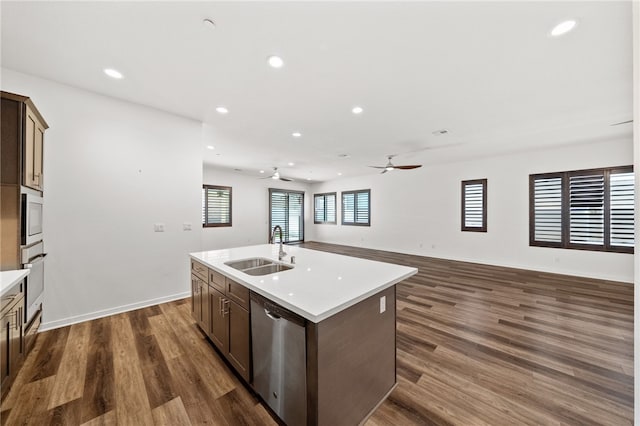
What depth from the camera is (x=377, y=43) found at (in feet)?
6.64

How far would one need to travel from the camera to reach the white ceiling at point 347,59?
173 centimetres

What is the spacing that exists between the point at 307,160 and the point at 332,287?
5.23 m

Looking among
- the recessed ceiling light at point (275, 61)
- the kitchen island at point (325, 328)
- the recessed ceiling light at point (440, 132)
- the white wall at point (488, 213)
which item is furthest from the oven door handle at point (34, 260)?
the white wall at point (488, 213)

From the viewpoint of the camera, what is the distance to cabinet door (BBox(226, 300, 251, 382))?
5.77 feet

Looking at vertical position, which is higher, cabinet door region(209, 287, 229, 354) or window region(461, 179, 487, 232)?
window region(461, 179, 487, 232)

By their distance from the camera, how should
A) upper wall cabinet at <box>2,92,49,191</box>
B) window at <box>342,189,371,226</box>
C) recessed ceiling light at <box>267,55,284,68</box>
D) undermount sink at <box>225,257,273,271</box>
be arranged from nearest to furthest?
upper wall cabinet at <box>2,92,49,191</box> < recessed ceiling light at <box>267,55,284,68</box> < undermount sink at <box>225,257,273,271</box> < window at <box>342,189,371,226</box>

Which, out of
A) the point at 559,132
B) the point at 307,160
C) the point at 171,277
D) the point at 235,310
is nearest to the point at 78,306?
the point at 171,277

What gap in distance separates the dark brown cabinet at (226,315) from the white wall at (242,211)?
17.9 ft

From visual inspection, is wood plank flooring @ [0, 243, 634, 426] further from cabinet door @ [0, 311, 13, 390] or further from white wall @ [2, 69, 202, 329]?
white wall @ [2, 69, 202, 329]

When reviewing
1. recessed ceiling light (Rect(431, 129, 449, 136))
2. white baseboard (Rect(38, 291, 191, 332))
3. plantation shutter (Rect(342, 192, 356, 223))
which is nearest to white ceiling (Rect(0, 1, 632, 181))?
recessed ceiling light (Rect(431, 129, 449, 136))

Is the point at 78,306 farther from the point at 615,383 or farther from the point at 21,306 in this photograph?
the point at 615,383

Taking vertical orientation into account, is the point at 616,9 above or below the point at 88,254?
above

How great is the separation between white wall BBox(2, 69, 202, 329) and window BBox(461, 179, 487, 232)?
645cm

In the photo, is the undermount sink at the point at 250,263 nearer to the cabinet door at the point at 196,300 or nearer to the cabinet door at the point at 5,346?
the cabinet door at the point at 196,300
